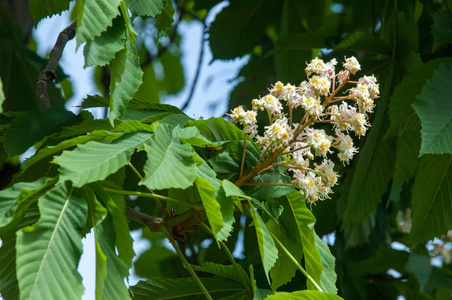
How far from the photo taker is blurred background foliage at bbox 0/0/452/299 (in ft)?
5.41

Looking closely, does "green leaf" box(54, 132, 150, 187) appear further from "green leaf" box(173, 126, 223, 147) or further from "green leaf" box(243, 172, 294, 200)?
"green leaf" box(243, 172, 294, 200)

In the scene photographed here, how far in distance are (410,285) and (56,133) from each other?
85.2 inches

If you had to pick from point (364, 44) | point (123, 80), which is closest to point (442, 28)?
point (364, 44)

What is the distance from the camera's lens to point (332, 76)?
3.99ft

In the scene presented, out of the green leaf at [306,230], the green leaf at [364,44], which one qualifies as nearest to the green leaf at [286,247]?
the green leaf at [306,230]

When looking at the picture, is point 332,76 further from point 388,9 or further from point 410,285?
point 410,285

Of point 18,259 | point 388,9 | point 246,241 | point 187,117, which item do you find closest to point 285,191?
point 187,117

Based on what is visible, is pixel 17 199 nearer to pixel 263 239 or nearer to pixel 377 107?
pixel 263 239

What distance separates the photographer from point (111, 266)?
0.94 m

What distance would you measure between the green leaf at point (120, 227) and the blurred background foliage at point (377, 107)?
15.1 inches

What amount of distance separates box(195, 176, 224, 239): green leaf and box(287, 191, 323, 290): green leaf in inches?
10.6

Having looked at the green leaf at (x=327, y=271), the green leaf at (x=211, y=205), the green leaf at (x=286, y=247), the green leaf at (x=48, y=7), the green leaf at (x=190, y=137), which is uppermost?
the green leaf at (x=48, y=7)

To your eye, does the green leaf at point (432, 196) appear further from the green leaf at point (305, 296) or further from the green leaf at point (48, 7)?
the green leaf at point (48, 7)

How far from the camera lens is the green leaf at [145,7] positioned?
3.89 ft
